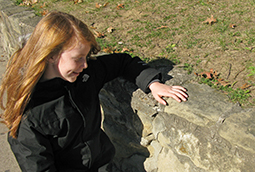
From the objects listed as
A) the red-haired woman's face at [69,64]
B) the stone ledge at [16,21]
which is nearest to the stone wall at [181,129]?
the red-haired woman's face at [69,64]

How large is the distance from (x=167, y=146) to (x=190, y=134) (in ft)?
1.04

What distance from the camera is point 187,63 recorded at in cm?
239

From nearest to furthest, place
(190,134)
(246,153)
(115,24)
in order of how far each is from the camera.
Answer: (246,153) → (190,134) → (115,24)

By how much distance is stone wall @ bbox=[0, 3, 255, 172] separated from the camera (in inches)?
60.6

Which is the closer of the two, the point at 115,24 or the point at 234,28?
the point at 234,28

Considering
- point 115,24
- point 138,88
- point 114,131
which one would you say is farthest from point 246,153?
point 115,24

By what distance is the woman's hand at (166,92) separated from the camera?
186 centimetres

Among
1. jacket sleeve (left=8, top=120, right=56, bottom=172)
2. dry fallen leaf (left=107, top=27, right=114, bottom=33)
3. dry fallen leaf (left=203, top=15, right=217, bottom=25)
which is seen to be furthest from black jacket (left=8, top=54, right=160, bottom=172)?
dry fallen leaf (left=203, top=15, right=217, bottom=25)

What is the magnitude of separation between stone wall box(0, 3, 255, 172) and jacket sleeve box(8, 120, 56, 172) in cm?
82

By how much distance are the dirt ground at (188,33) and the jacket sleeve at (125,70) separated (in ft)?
1.67

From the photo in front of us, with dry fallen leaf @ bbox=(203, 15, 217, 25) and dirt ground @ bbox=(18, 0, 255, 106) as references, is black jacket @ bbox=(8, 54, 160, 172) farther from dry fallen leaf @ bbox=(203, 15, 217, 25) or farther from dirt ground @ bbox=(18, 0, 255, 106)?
dry fallen leaf @ bbox=(203, 15, 217, 25)

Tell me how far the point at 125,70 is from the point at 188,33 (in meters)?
1.23

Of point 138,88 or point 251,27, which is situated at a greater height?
point 251,27

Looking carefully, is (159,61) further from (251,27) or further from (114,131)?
(251,27)
